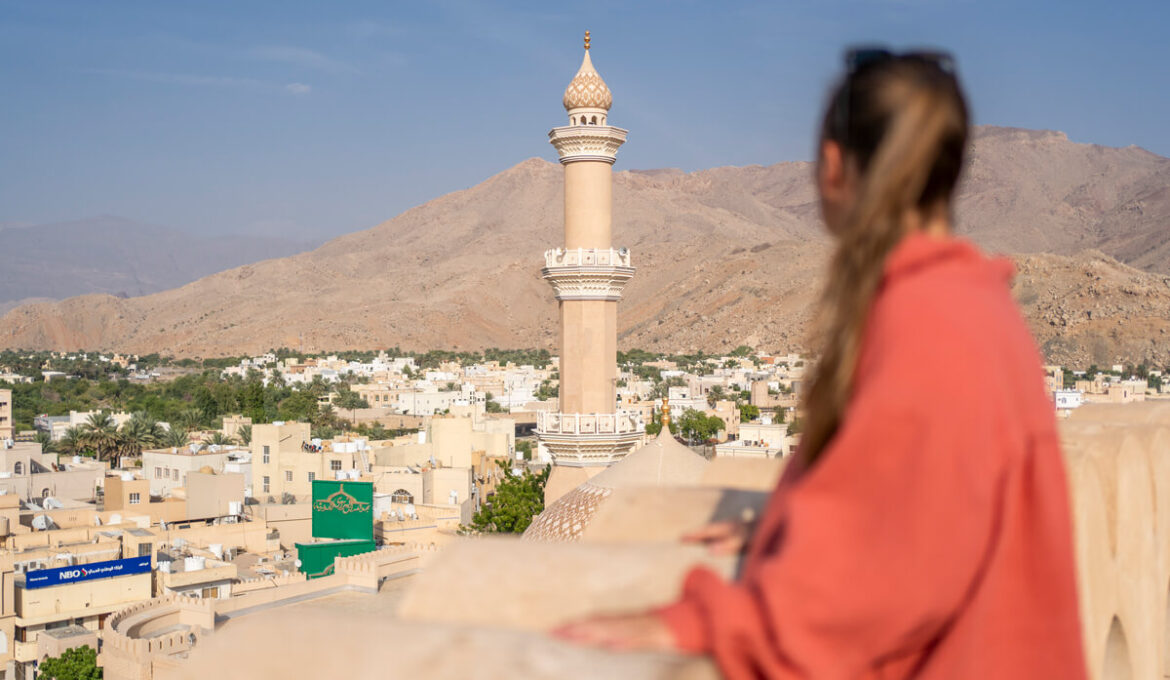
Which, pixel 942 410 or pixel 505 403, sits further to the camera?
pixel 505 403

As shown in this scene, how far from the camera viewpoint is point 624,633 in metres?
1.18

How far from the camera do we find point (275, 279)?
116 meters

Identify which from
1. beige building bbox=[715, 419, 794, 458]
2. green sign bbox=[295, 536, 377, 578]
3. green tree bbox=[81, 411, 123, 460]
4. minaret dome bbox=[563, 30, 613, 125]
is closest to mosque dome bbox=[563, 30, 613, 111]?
minaret dome bbox=[563, 30, 613, 125]

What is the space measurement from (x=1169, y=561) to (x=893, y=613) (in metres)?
2.10

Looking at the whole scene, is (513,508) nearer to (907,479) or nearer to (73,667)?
(73,667)

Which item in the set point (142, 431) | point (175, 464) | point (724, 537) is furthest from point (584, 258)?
point (142, 431)

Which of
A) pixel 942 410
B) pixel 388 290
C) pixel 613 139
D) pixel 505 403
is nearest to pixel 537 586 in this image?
pixel 942 410

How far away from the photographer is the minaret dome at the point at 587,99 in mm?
15172

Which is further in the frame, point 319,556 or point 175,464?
point 175,464

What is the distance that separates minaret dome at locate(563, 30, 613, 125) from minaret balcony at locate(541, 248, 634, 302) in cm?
175

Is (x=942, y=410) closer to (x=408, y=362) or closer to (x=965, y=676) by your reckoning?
(x=965, y=676)

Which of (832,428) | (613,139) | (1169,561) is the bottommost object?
(1169,561)

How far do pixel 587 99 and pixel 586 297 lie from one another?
2611mm

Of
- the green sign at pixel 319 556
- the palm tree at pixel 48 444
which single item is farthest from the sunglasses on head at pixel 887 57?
the palm tree at pixel 48 444
